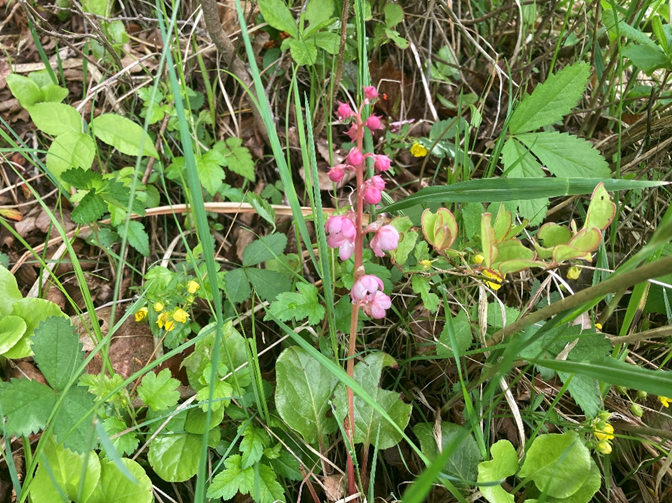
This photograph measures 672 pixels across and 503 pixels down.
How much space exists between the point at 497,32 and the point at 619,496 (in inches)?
76.6

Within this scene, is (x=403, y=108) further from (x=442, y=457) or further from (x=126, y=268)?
(x=442, y=457)

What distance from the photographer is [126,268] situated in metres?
1.95

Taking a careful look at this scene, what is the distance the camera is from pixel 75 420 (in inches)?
49.4

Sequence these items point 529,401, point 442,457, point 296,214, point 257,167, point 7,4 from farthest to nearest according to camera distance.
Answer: point 7,4 < point 257,167 < point 529,401 < point 296,214 < point 442,457

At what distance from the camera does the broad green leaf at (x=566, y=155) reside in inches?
58.3

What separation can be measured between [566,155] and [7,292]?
196 centimetres

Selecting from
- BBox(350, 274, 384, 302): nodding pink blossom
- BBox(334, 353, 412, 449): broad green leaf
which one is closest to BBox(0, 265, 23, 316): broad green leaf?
BBox(334, 353, 412, 449): broad green leaf

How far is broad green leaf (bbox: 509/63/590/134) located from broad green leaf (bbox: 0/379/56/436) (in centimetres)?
161

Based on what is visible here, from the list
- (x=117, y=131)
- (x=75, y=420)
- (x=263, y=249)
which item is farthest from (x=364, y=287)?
(x=117, y=131)

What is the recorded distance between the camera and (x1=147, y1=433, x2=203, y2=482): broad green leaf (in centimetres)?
138

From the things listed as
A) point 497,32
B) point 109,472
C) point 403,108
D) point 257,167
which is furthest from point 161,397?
point 497,32

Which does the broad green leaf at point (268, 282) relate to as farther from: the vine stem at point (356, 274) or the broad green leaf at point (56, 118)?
the broad green leaf at point (56, 118)

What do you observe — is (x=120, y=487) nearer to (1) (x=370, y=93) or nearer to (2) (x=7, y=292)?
(2) (x=7, y=292)

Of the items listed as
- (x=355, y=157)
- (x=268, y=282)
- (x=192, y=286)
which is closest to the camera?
(x=355, y=157)
